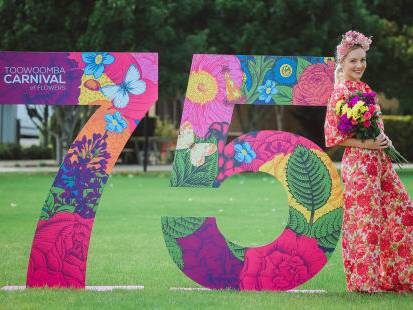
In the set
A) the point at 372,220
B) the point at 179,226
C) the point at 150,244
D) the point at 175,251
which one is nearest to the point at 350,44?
the point at 372,220

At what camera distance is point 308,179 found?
7.25 meters

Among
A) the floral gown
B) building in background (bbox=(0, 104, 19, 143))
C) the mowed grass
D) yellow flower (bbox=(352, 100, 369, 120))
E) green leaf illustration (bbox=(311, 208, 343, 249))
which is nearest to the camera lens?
the mowed grass

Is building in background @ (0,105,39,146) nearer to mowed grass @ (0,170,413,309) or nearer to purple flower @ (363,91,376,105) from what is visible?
mowed grass @ (0,170,413,309)

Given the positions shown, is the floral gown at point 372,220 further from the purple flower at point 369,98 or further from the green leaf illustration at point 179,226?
the green leaf illustration at point 179,226

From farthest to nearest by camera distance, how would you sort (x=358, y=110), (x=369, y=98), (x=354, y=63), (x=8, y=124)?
(x=8, y=124), (x=354, y=63), (x=369, y=98), (x=358, y=110)

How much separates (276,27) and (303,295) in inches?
710

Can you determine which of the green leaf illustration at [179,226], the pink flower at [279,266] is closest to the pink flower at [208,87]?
the green leaf illustration at [179,226]

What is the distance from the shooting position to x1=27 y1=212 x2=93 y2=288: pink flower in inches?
281

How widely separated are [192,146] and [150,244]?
3.27 meters

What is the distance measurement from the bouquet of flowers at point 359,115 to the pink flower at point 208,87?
95 centimetres

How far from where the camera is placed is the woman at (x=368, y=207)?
682cm

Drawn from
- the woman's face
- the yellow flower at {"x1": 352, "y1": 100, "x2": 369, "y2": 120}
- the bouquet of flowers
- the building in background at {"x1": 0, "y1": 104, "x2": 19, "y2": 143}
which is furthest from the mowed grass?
the building in background at {"x1": 0, "y1": 104, "x2": 19, "y2": 143}

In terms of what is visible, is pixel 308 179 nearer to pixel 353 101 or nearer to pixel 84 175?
pixel 353 101

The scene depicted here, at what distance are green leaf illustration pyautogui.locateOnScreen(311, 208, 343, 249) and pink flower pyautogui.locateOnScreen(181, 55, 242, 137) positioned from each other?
1.24 meters
